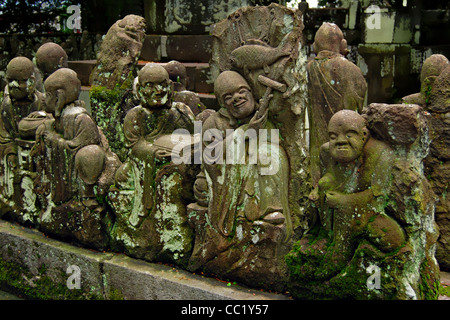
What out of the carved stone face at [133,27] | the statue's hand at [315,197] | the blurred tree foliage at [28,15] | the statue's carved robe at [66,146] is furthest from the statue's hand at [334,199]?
the blurred tree foliage at [28,15]

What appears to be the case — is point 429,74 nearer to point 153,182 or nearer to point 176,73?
point 153,182

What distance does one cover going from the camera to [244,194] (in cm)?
421


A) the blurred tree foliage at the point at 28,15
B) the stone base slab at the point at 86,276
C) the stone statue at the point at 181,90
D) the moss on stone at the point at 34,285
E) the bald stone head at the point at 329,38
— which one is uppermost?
the blurred tree foliage at the point at 28,15

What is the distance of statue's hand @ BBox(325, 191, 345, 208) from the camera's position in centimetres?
372

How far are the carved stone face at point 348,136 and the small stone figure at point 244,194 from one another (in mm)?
632

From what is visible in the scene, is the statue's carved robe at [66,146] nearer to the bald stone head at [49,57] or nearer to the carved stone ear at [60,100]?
the carved stone ear at [60,100]

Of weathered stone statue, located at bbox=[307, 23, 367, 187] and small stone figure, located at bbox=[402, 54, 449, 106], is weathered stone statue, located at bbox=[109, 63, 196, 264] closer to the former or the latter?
weathered stone statue, located at bbox=[307, 23, 367, 187]

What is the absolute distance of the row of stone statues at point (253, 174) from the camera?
11.8 feet

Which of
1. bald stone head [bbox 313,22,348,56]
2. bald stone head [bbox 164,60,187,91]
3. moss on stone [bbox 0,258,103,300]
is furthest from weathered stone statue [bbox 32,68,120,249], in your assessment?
bald stone head [bbox 313,22,348,56]

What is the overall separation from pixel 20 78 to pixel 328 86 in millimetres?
3181

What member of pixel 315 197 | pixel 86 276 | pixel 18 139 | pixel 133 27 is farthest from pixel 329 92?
pixel 18 139

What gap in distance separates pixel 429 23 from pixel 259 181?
26.6 ft

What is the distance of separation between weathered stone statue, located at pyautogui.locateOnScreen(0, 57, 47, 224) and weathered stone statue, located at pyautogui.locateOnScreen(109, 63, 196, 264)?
1.36 meters

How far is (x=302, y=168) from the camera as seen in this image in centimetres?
424
